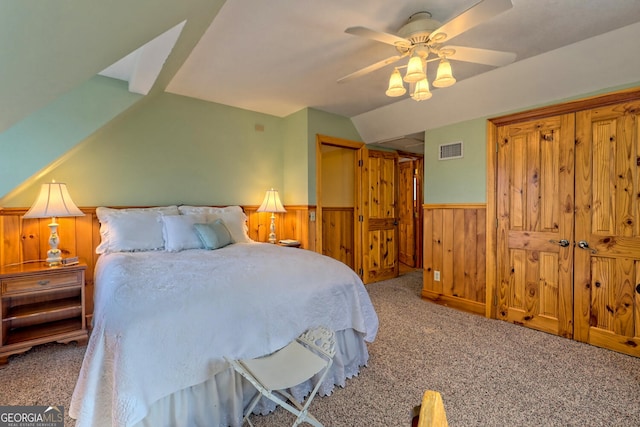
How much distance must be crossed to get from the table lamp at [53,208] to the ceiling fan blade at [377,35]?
2.58 meters

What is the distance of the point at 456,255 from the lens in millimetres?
3432

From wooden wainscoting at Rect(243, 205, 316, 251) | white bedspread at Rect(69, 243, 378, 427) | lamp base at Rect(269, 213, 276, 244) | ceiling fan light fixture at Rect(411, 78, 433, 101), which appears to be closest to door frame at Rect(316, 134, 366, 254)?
wooden wainscoting at Rect(243, 205, 316, 251)

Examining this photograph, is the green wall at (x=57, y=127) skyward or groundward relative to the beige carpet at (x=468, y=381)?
skyward

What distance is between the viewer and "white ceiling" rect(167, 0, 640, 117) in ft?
5.86

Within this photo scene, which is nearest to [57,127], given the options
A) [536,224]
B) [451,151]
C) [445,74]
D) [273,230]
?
[273,230]

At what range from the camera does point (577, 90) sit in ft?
8.16

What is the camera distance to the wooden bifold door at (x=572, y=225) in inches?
91.4

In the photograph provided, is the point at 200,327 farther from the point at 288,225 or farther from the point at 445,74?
the point at 288,225

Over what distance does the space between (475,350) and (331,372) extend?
1.32m

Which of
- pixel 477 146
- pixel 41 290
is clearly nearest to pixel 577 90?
pixel 477 146

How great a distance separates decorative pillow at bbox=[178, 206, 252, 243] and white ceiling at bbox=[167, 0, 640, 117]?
129 cm

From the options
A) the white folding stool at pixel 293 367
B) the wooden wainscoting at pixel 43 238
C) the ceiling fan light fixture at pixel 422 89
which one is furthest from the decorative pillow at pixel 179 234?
the ceiling fan light fixture at pixel 422 89

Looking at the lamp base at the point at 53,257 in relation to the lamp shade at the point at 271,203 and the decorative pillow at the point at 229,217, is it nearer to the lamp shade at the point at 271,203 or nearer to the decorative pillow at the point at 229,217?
the decorative pillow at the point at 229,217

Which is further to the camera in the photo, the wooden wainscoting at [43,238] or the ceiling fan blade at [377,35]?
the wooden wainscoting at [43,238]
